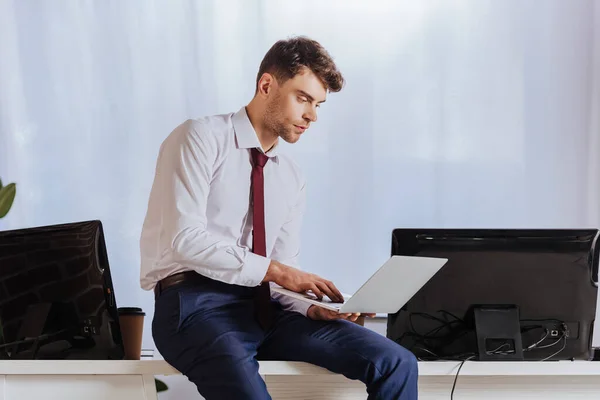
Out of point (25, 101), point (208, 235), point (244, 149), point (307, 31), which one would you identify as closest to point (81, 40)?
point (25, 101)

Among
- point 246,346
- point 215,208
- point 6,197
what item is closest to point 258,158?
point 215,208

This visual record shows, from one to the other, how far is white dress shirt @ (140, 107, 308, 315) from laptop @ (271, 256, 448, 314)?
202 millimetres

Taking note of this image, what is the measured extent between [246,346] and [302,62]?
0.78 m

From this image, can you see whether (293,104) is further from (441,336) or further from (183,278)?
(441,336)

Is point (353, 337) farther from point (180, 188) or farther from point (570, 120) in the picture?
point (570, 120)

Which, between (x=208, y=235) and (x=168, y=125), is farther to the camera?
(x=168, y=125)

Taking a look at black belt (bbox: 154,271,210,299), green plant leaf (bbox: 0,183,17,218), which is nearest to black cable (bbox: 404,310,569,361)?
black belt (bbox: 154,271,210,299)

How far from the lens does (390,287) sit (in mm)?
1799

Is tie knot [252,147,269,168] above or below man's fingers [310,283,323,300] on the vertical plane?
above

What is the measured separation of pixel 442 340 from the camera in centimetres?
199

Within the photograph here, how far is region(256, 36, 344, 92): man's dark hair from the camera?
7.10ft

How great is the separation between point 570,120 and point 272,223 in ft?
5.42

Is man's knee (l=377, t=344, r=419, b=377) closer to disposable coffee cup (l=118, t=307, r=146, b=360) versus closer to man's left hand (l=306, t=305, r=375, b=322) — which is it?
man's left hand (l=306, t=305, r=375, b=322)

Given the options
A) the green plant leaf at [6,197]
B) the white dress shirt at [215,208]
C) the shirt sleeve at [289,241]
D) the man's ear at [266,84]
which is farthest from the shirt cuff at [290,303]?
the green plant leaf at [6,197]
